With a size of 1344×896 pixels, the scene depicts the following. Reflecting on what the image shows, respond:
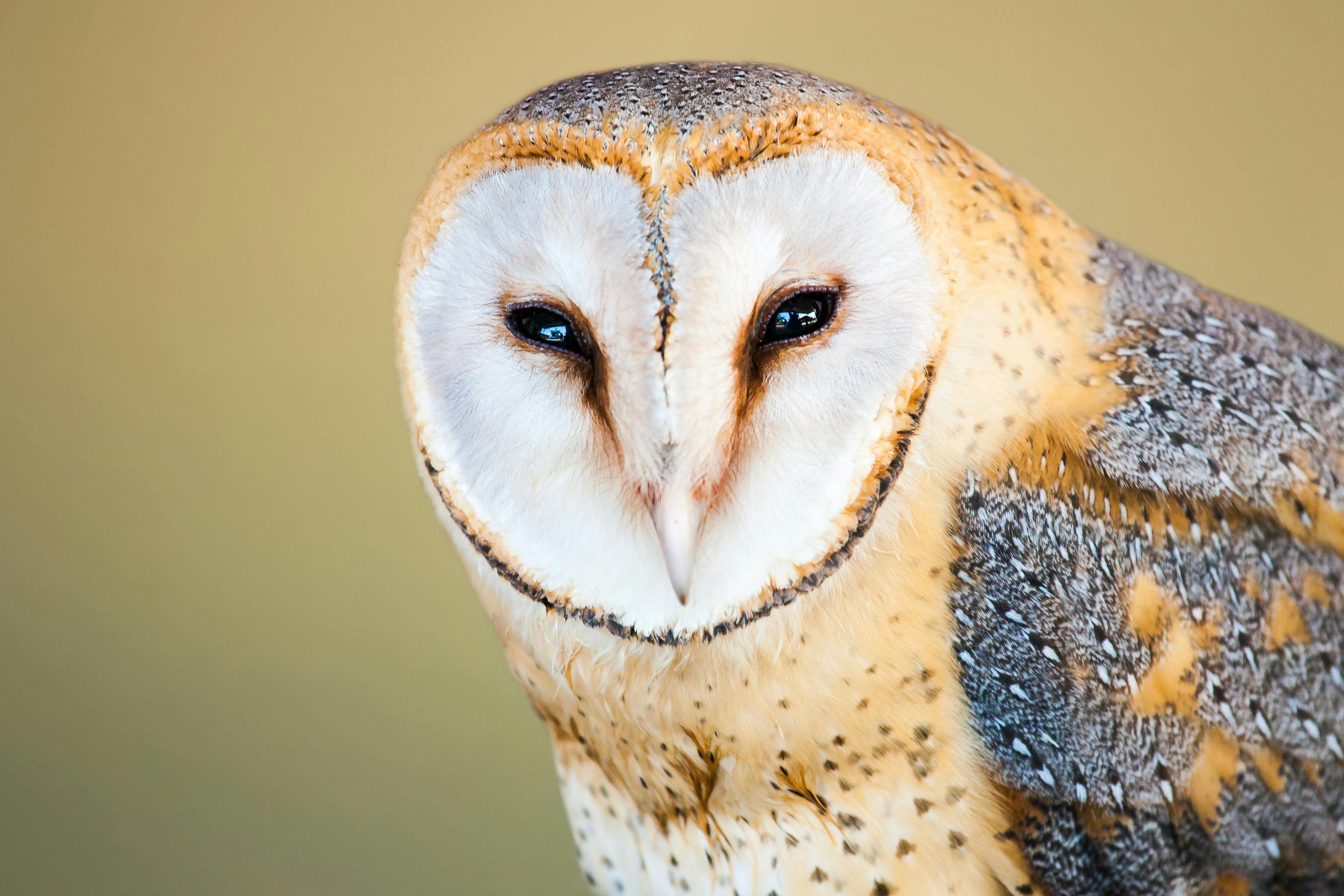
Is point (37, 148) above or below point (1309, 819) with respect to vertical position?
above

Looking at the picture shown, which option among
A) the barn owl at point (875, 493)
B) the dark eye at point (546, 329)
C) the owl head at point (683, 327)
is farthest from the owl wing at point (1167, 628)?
the dark eye at point (546, 329)

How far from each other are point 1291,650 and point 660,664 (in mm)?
495

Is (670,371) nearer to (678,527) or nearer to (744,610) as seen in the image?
(678,527)

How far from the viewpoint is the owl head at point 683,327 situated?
685 millimetres

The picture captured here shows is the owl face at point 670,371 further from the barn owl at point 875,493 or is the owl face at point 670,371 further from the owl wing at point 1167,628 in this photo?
the owl wing at point 1167,628

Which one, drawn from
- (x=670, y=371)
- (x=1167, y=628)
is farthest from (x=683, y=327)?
(x=1167, y=628)

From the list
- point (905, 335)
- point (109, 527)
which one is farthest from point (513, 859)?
point (905, 335)

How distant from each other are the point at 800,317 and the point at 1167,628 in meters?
0.38

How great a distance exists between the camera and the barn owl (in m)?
0.71

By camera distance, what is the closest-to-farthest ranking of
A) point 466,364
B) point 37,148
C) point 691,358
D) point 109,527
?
point 691,358 → point 466,364 → point 37,148 → point 109,527

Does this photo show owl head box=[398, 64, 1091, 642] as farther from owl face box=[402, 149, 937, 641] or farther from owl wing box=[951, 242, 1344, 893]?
owl wing box=[951, 242, 1344, 893]

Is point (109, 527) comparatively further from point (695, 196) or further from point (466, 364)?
point (695, 196)

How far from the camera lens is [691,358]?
0.68 metres

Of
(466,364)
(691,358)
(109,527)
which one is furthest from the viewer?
(109,527)
